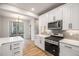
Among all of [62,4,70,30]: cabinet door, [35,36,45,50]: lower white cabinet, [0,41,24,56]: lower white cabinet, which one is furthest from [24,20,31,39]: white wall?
[62,4,70,30]: cabinet door

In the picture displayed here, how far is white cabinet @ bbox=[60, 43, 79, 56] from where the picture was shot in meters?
1.63

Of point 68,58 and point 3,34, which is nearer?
point 68,58

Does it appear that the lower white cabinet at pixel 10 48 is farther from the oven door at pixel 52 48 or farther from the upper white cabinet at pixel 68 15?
the upper white cabinet at pixel 68 15

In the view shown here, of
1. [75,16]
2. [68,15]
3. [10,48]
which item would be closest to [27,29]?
[10,48]

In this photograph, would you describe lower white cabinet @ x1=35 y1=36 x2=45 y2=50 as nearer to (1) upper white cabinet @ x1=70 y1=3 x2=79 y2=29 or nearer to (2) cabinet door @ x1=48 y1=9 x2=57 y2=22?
(2) cabinet door @ x1=48 y1=9 x2=57 y2=22

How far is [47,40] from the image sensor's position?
2.64m

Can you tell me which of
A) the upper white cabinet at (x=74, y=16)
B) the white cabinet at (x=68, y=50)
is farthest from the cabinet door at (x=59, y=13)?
the white cabinet at (x=68, y=50)

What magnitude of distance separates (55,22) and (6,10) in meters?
1.62

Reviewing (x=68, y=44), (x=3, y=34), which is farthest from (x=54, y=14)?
(x=3, y=34)

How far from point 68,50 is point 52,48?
0.66 meters

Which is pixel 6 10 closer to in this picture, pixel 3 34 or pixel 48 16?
pixel 3 34

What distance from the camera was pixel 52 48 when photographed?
238 cm

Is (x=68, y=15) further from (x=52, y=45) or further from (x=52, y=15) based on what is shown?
(x=52, y=45)

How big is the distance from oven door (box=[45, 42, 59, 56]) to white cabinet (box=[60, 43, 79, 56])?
0.21 m
